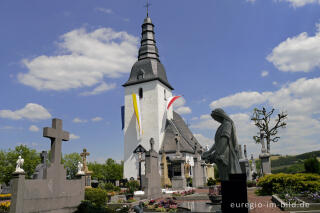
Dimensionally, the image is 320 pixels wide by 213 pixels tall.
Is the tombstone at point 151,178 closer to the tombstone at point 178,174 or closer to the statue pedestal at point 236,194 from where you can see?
the tombstone at point 178,174

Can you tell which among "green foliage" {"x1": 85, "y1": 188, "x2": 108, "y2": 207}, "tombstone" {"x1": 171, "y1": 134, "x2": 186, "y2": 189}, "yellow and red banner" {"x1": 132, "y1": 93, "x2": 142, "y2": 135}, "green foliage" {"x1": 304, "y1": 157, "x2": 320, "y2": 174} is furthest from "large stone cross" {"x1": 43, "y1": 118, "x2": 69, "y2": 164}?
"yellow and red banner" {"x1": 132, "y1": 93, "x2": 142, "y2": 135}

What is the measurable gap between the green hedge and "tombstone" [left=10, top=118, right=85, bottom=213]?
8953 millimetres

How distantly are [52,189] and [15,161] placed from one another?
1374 inches

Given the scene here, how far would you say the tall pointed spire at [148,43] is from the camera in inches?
1635

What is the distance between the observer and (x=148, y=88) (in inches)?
1542

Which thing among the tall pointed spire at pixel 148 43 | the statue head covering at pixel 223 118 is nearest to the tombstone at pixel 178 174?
the statue head covering at pixel 223 118

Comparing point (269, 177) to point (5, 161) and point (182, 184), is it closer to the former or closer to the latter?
point (182, 184)

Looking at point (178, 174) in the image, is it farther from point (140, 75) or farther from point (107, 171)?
point (107, 171)

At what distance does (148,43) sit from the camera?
41.8 metres

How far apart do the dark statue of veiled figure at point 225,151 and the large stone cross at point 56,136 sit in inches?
214

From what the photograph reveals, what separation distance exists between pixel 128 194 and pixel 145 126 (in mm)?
23490

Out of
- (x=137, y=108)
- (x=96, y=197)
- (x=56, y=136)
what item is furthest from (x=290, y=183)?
(x=137, y=108)

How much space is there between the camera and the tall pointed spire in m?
41.5

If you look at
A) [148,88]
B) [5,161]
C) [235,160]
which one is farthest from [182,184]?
[5,161]
